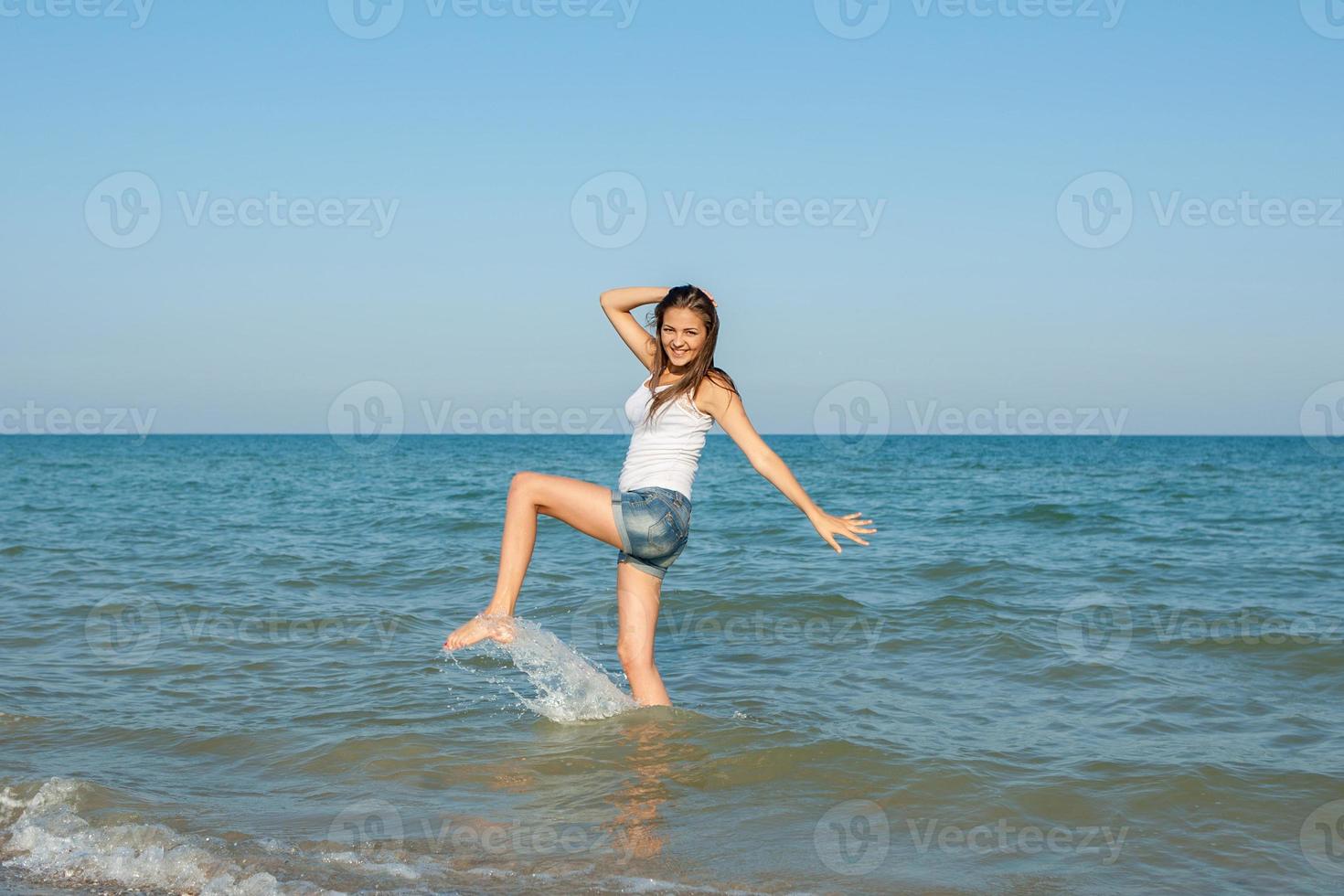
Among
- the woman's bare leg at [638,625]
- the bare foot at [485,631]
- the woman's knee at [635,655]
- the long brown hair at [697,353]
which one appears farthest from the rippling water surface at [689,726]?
the long brown hair at [697,353]

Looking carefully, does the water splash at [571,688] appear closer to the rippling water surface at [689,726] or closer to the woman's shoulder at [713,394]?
the rippling water surface at [689,726]

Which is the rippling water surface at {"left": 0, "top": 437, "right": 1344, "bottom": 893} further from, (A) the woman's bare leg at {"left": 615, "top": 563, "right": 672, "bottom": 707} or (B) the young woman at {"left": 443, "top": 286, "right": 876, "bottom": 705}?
(B) the young woman at {"left": 443, "top": 286, "right": 876, "bottom": 705}

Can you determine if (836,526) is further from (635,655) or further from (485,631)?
(485,631)

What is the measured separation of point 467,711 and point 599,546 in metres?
7.92

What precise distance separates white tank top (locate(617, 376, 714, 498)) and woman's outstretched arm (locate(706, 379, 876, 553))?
10 centimetres

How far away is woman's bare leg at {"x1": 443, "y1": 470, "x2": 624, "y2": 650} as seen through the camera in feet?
16.5

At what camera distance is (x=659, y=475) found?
514cm

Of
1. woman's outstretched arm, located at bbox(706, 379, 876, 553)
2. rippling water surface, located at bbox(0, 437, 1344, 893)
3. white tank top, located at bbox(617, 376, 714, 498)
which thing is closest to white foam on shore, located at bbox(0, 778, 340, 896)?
rippling water surface, located at bbox(0, 437, 1344, 893)

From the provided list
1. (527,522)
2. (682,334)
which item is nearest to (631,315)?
(682,334)

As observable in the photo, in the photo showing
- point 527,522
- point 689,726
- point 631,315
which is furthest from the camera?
point 689,726

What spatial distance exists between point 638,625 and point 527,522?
2.80ft

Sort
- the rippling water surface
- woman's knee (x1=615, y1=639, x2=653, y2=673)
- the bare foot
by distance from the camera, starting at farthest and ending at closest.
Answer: woman's knee (x1=615, y1=639, x2=653, y2=673) → the bare foot → the rippling water surface

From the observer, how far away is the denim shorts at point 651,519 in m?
5.06

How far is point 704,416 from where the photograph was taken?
5172 millimetres
